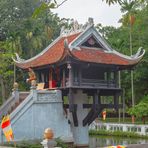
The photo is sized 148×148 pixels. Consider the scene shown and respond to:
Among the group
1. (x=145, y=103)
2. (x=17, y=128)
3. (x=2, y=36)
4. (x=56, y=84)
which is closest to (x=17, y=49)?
(x=2, y=36)

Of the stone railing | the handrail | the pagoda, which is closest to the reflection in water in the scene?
the pagoda

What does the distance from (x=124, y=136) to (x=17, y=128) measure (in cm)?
1177

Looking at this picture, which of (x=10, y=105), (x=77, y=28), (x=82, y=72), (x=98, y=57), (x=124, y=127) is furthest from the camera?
(x=124, y=127)

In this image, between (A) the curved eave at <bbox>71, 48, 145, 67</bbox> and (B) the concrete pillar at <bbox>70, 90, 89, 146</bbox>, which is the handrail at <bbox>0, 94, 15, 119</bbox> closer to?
(B) the concrete pillar at <bbox>70, 90, 89, 146</bbox>

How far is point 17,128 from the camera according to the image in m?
15.6

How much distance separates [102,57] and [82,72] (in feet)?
4.06

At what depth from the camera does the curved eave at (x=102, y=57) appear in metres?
17.1

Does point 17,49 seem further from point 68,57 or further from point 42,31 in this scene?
point 68,57

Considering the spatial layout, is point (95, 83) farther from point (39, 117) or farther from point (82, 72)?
point (39, 117)

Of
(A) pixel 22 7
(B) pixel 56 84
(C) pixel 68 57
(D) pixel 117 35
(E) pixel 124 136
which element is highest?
(A) pixel 22 7

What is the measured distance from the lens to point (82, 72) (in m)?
17.6

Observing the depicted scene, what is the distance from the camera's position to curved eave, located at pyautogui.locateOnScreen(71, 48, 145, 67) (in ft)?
56.2

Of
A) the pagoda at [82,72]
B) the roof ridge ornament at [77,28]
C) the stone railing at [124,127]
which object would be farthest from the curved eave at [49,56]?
the stone railing at [124,127]

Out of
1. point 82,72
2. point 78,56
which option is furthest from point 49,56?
→ point 78,56
